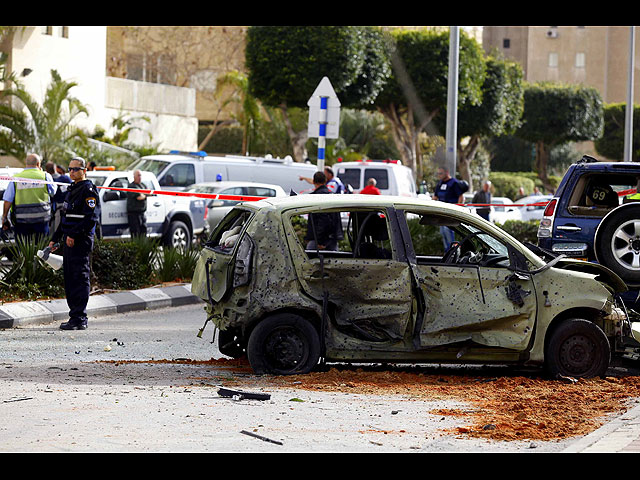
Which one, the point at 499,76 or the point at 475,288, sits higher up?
the point at 499,76

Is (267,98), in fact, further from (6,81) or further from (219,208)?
(219,208)

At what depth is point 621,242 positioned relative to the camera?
1091 centimetres

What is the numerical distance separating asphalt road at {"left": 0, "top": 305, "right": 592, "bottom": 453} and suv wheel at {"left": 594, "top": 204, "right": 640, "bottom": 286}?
320 cm

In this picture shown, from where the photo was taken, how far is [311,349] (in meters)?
9.26

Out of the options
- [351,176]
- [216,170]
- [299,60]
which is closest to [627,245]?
[351,176]

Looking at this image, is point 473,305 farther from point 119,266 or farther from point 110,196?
point 110,196

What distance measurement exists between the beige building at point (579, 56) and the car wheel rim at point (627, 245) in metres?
76.2

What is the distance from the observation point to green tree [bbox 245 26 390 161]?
3959cm

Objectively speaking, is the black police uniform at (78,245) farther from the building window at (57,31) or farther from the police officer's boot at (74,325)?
the building window at (57,31)

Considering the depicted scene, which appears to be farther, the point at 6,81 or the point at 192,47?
the point at 192,47

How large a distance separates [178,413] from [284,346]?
175 cm

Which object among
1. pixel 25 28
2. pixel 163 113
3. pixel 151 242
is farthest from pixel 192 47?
pixel 151 242

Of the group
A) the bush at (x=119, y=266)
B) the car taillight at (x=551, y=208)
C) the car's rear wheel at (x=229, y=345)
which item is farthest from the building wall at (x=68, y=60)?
the car's rear wheel at (x=229, y=345)
